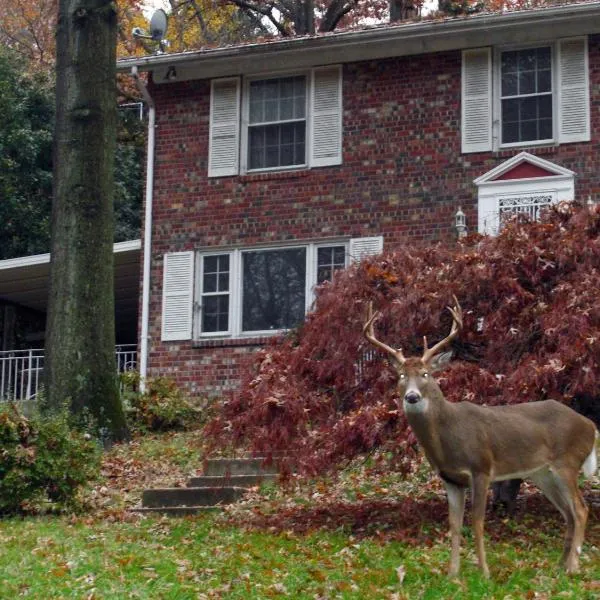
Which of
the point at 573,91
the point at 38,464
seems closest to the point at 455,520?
the point at 38,464

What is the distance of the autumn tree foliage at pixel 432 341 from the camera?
10.9m

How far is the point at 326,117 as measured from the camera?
69.3ft

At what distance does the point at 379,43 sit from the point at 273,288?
4215mm

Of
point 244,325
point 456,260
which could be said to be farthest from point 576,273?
Answer: point 244,325

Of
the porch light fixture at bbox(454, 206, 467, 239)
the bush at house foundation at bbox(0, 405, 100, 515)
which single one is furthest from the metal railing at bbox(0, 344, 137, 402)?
the bush at house foundation at bbox(0, 405, 100, 515)

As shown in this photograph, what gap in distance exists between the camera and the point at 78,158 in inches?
691

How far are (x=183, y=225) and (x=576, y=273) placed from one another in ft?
36.7

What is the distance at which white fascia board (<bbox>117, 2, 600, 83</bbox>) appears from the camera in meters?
19.5

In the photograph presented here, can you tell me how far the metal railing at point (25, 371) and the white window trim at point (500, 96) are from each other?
6959 mm

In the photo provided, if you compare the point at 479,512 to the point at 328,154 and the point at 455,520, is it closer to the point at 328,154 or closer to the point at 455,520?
the point at 455,520

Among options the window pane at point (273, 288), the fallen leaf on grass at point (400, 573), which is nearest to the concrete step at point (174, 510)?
the fallen leaf on grass at point (400, 573)

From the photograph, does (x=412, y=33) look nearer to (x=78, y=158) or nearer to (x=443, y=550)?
(x=78, y=158)

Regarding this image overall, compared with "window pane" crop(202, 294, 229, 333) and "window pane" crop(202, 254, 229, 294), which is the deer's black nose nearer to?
"window pane" crop(202, 294, 229, 333)

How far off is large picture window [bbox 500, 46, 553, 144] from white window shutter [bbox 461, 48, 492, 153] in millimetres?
239
